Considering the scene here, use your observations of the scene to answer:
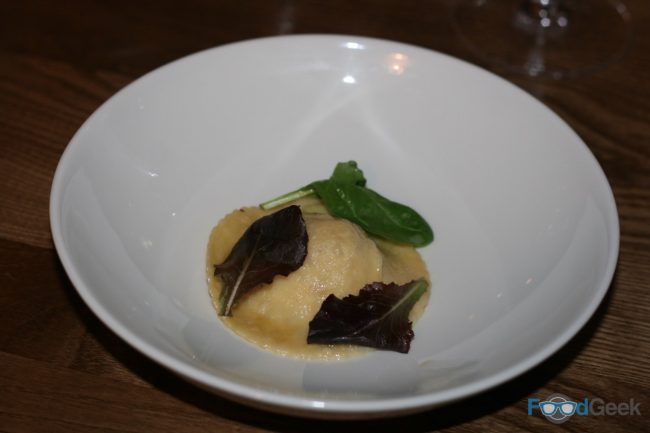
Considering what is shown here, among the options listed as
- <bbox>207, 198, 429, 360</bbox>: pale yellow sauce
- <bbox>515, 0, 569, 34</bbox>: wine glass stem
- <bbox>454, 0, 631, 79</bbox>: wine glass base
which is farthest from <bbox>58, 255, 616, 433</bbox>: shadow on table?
<bbox>515, 0, 569, 34</bbox>: wine glass stem

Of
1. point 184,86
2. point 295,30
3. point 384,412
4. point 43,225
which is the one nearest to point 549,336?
point 384,412

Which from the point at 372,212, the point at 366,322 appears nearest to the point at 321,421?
the point at 366,322

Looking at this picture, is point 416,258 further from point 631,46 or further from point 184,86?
point 631,46

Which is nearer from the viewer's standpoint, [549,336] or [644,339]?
[549,336]

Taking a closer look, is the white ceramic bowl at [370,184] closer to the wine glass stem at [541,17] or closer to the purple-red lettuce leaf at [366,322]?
the purple-red lettuce leaf at [366,322]

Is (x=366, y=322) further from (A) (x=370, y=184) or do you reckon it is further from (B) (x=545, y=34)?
(B) (x=545, y=34)

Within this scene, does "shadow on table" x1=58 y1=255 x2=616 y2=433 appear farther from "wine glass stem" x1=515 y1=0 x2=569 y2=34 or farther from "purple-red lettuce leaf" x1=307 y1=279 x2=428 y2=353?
"wine glass stem" x1=515 y1=0 x2=569 y2=34
